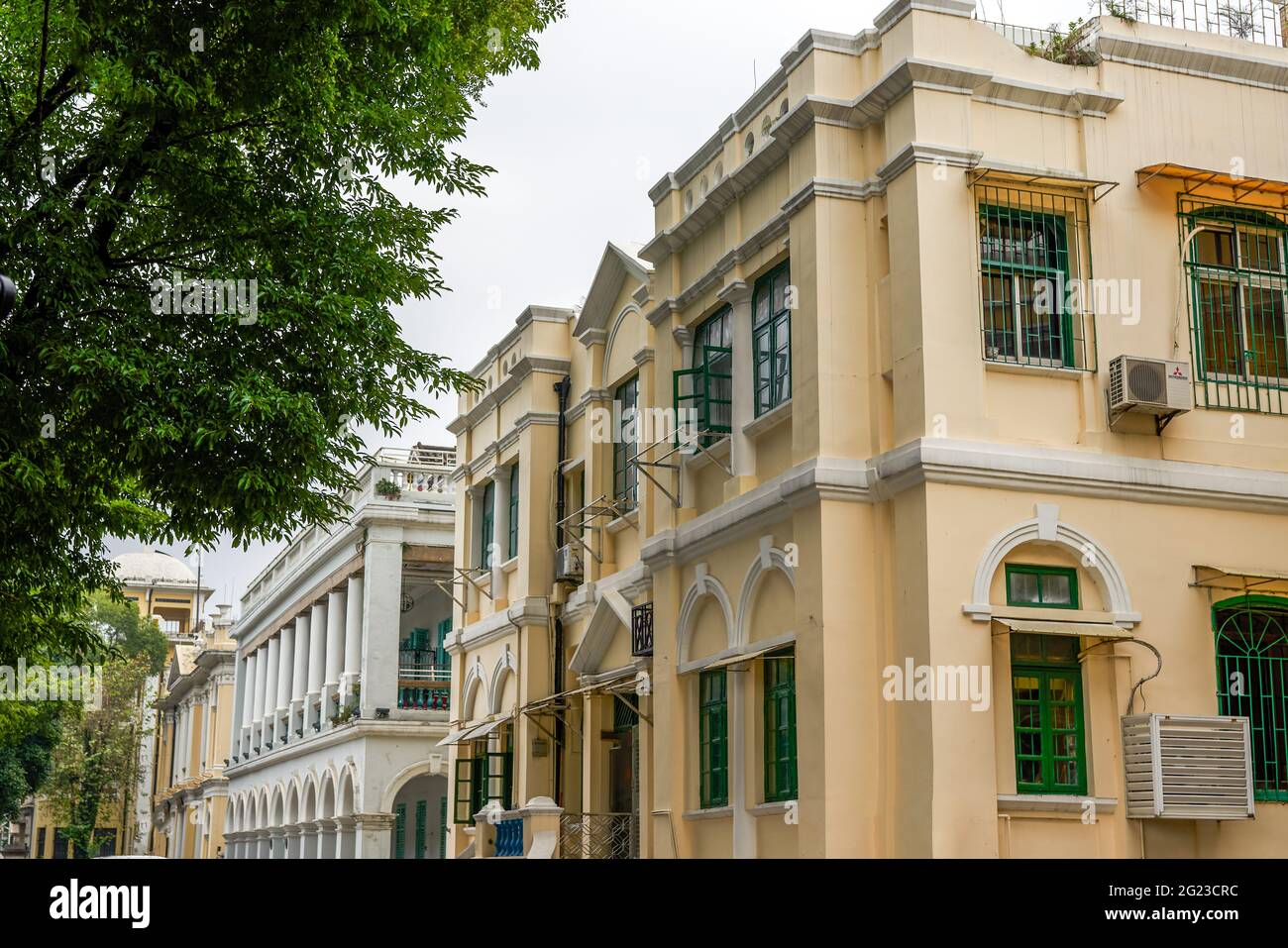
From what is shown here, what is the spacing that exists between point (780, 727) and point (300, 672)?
82.7 ft

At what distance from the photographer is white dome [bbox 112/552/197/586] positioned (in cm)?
9038

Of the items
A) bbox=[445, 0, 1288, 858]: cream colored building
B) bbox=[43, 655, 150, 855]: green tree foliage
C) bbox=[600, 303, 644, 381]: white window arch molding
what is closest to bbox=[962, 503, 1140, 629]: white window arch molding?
bbox=[445, 0, 1288, 858]: cream colored building

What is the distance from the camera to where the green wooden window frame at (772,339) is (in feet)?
51.2

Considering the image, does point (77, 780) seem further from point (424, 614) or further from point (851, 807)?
point (851, 807)

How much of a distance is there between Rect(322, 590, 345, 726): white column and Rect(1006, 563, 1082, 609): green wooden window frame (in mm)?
22785

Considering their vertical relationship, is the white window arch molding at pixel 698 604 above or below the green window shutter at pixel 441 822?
above

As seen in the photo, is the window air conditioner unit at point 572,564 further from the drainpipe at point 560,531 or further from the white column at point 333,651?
the white column at point 333,651

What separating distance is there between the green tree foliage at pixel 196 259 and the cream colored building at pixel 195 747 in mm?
37885

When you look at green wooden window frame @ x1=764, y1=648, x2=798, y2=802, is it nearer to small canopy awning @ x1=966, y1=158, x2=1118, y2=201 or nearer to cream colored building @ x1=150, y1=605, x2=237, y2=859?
small canopy awning @ x1=966, y1=158, x2=1118, y2=201

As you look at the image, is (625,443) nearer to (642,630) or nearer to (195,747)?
(642,630)

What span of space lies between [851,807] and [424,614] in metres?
23.0

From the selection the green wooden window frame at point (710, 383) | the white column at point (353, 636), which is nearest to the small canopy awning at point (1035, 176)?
the green wooden window frame at point (710, 383)
